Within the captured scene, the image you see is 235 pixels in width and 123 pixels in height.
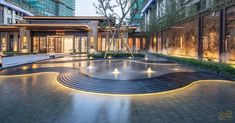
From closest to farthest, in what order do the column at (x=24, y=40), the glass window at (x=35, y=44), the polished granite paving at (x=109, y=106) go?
the polished granite paving at (x=109, y=106)
the column at (x=24, y=40)
the glass window at (x=35, y=44)

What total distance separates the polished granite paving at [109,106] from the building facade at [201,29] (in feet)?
27.8

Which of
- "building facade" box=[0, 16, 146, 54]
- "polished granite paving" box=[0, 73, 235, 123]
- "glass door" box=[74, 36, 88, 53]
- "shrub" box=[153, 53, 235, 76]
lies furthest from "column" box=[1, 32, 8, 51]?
"polished granite paving" box=[0, 73, 235, 123]

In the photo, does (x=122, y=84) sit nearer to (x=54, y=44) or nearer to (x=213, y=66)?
(x=213, y=66)

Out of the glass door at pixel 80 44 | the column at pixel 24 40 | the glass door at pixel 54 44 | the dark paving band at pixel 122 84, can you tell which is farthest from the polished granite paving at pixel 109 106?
the glass door at pixel 54 44

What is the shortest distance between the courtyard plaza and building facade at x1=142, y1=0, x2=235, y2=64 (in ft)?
21.0

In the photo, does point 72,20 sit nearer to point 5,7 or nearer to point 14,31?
point 14,31

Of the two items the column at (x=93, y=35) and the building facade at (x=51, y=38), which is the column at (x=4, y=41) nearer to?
the building facade at (x=51, y=38)

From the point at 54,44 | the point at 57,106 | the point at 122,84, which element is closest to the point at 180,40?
the point at 122,84

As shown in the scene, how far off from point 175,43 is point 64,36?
21.3 meters

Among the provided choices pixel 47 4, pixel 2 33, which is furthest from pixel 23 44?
pixel 47 4

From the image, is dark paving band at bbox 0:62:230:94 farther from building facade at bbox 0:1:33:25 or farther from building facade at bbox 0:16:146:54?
building facade at bbox 0:1:33:25

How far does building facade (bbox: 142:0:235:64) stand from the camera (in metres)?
16.3

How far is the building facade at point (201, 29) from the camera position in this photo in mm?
16312

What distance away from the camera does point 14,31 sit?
41250mm
